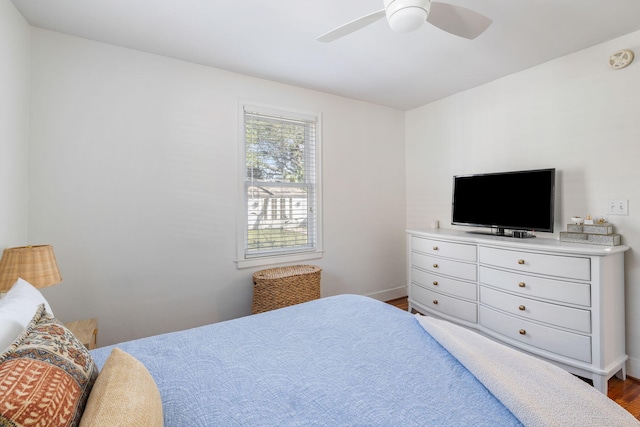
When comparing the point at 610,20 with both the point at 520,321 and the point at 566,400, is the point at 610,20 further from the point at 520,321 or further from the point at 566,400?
the point at 566,400

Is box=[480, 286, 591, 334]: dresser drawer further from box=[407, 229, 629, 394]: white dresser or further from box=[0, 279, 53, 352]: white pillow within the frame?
box=[0, 279, 53, 352]: white pillow

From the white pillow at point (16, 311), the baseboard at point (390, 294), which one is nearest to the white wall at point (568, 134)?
the baseboard at point (390, 294)

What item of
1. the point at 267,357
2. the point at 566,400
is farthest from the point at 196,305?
the point at 566,400

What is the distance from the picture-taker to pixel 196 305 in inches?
105

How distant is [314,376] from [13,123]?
2.39m

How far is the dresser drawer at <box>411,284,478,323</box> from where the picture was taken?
2664 mm

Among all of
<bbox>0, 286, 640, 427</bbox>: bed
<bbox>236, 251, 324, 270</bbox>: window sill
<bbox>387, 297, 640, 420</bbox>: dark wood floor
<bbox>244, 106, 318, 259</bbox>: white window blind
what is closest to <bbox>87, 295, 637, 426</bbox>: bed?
<bbox>0, 286, 640, 427</bbox>: bed

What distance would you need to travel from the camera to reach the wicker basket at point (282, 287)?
269 cm

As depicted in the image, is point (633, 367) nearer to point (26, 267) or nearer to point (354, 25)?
point (354, 25)

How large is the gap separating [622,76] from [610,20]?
452 millimetres

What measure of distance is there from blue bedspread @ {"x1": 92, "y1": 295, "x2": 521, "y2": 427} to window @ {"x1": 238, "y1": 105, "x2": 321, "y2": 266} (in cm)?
153

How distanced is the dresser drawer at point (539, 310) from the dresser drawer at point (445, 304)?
0.16m

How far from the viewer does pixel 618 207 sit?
2.26 meters

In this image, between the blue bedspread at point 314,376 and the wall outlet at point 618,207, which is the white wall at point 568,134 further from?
the blue bedspread at point 314,376
